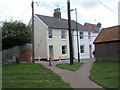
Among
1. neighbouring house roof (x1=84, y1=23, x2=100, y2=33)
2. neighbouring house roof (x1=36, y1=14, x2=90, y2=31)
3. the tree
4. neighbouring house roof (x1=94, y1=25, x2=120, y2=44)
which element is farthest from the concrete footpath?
neighbouring house roof (x1=84, y1=23, x2=100, y2=33)

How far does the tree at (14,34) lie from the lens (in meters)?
18.7

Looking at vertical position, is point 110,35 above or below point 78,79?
above

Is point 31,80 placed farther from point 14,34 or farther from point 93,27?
point 93,27

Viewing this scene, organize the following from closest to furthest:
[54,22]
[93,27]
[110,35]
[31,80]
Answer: [31,80] < [110,35] < [54,22] < [93,27]

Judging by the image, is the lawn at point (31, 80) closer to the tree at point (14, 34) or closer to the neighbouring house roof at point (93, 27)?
the tree at point (14, 34)

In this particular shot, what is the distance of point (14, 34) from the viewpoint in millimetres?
19109

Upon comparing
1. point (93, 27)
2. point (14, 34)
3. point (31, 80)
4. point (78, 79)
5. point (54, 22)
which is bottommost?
point (78, 79)

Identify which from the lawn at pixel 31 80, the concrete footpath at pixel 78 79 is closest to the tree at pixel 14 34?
the lawn at pixel 31 80

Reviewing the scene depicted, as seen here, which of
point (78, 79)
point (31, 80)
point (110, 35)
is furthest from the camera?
point (110, 35)

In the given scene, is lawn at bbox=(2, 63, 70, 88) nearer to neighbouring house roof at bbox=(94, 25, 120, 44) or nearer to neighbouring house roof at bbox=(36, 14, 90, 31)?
neighbouring house roof at bbox=(94, 25, 120, 44)

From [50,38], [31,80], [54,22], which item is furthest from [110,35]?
[31,80]

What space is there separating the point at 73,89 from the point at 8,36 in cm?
1282

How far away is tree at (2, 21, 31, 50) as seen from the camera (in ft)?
61.3

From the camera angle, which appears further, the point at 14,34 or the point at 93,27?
the point at 93,27
